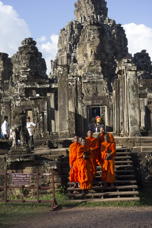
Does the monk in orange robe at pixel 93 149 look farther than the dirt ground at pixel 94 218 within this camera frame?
Yes

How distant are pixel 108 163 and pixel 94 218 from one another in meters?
2.66

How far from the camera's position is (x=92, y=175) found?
11.4m

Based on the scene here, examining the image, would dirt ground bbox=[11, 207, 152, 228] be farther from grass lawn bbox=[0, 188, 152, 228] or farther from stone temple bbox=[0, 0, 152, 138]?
stone temple bbox=[0, 0, 152, 138]

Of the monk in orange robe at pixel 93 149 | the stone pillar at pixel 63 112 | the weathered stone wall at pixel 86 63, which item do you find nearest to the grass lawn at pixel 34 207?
the monk in orange robe at pixel 93 149

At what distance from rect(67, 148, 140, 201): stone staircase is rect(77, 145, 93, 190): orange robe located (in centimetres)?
22

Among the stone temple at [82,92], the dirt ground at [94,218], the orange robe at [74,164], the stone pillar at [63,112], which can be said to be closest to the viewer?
the dirt ground at [94,218]

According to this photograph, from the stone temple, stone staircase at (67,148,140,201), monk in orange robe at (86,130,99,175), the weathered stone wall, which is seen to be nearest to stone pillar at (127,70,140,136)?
the stone temple

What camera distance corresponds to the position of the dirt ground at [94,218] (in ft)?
26.9

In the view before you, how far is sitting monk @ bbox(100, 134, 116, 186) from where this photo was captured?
11.2 meters

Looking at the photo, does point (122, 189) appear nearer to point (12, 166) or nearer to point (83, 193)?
point (83, 193)

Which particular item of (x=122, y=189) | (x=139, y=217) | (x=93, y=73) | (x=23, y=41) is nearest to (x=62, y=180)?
(x=122, y=189)

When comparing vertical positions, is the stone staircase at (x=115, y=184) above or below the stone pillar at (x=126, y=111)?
below

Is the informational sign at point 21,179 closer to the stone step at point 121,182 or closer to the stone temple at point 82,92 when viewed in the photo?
the stone step at point 121,182

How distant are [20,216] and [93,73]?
20.5 m
